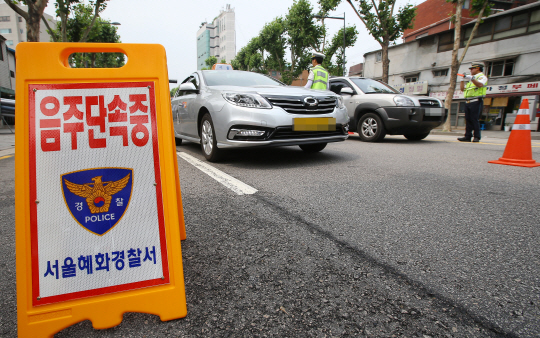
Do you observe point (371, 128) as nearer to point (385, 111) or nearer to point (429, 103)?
point (385, 111)

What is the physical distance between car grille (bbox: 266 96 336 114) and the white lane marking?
116cm

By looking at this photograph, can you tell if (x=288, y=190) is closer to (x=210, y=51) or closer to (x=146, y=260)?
(x=146, y=260)

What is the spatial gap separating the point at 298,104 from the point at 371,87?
4.35 meters

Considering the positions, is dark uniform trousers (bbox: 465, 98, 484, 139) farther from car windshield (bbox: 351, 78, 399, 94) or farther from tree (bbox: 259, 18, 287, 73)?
tree (bbox: 259, 18, 287, 73)

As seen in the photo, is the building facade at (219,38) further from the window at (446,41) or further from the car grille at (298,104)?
the car grille at (298,104)

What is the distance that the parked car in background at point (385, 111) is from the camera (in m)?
7.02

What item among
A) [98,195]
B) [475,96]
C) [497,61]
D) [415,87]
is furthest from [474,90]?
[415,87]

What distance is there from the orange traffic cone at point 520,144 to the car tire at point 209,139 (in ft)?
13.3

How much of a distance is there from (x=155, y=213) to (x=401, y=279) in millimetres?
1149

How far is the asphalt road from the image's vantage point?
3.94 feet

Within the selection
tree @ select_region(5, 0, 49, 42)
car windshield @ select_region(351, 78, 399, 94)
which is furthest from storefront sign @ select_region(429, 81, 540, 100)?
tree @ select_region(5, 0, 49, 42)

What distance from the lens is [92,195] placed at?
1.28m

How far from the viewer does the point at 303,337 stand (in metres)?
1.13

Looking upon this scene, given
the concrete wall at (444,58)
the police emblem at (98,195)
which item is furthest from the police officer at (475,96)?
the concrete wall at (444,58)
